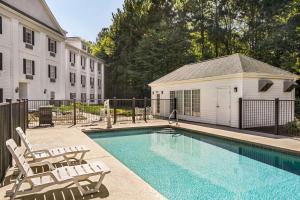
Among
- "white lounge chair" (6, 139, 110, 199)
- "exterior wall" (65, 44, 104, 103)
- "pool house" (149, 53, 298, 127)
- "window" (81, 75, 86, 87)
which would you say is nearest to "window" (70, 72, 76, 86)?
"exterior wall" (65, 44, 104, 103)

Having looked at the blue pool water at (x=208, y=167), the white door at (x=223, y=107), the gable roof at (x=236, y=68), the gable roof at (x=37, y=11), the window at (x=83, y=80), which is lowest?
the blue pool water at (x=208, y=167)

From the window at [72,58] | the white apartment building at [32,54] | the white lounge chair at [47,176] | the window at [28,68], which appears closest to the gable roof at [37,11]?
the white apartment building at [32,54]

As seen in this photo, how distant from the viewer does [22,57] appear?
20438 mm

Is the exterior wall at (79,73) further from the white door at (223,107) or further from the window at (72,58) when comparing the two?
the white door at (223,107)

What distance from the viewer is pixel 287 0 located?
27219 mm

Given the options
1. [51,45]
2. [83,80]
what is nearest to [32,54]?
[51,45]

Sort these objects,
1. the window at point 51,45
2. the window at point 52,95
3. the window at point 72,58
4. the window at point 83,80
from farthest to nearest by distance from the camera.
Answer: the window at point 83,80 → the window at point 72,58 → the window at point 52,95 → the window at point 51,45

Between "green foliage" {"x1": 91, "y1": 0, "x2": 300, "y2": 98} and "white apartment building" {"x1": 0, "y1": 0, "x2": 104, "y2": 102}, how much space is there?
10983 mm

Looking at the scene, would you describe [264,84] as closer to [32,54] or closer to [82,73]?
[32,54]

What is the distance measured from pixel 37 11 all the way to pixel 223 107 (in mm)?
21086

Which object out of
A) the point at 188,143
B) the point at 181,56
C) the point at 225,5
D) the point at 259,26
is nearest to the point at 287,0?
the point at 259,26

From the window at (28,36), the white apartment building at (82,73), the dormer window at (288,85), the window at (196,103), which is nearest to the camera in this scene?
the dormer window at (288,85)

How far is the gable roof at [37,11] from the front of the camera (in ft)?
67.0

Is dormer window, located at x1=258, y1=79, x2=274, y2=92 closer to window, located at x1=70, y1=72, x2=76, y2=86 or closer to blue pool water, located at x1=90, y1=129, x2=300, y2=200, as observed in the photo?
blue pool water, located at x1=90, y1=129, x2=300, y2=200
